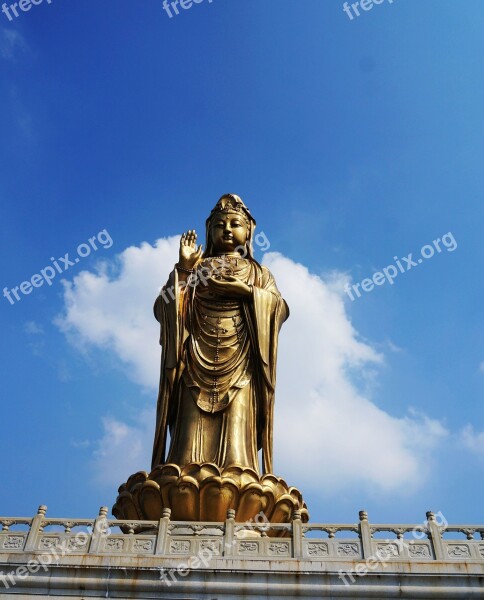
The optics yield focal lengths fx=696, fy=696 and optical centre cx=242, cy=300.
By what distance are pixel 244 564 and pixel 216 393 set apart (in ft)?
14.3

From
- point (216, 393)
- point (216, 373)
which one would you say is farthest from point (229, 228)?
point (216, 393)

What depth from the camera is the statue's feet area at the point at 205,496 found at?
9016 mm

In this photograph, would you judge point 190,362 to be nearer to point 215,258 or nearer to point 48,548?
point 215,258

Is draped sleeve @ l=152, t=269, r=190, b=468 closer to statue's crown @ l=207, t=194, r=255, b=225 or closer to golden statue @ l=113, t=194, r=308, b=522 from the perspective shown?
golden statue @ l=113, t=194, r=308, b=522

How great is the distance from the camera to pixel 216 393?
10844 mm

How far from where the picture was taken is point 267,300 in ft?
38.7

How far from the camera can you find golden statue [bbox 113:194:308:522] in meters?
9.14

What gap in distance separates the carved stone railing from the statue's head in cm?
676

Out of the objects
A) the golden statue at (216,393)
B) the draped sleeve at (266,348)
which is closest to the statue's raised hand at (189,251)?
the golden statue at (216,393)

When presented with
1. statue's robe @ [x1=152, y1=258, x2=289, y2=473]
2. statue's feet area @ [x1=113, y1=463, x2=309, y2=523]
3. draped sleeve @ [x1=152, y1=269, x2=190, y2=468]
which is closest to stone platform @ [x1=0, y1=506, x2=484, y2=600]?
statue's feet area @ [x1=113, y1=463, x2=309, y2=523]

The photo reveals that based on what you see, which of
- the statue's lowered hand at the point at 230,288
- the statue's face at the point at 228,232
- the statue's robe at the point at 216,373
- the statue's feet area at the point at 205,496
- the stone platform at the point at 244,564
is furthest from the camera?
the statue's face at the point at 228,232

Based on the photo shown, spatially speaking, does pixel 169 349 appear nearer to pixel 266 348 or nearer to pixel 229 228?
pixel 266 348

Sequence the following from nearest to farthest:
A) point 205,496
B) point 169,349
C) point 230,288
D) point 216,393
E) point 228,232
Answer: point 205,496, point 216,393, point 169,349, point 230,288, point 228,232

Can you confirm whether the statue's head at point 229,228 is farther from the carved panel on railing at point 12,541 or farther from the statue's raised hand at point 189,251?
the carved panel on railing at point 12,541
